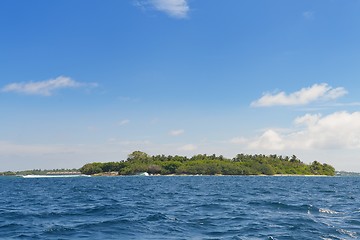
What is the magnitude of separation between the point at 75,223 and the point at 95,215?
4.58 m

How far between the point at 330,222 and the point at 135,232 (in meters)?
15.6

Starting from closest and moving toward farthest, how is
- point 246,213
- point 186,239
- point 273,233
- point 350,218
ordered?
1. point 186,239
2. point 273,233
3. point 350,218
4. point 246,213

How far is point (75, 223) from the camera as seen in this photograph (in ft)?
100

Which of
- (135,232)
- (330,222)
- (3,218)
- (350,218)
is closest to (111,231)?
(135,232)

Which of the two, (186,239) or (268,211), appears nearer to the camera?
(186,239)

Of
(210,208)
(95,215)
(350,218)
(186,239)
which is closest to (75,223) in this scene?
(95,215)

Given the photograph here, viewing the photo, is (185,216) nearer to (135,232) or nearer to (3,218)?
(135,232)

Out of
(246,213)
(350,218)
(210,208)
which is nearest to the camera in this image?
(350,218)

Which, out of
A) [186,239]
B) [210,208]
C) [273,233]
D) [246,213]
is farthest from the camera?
[210,208]

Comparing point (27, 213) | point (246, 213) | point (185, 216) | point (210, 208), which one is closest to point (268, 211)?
point (246, 213)

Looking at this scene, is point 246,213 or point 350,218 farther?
point 246,213

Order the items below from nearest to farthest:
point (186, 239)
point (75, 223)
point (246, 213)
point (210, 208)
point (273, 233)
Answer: point (186, 239), point (273, 233), point (75, 223), point (246, 213), point (210, 208)

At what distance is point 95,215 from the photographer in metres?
35.1

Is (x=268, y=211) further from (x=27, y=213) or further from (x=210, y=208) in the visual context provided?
(x=27, y=213)
